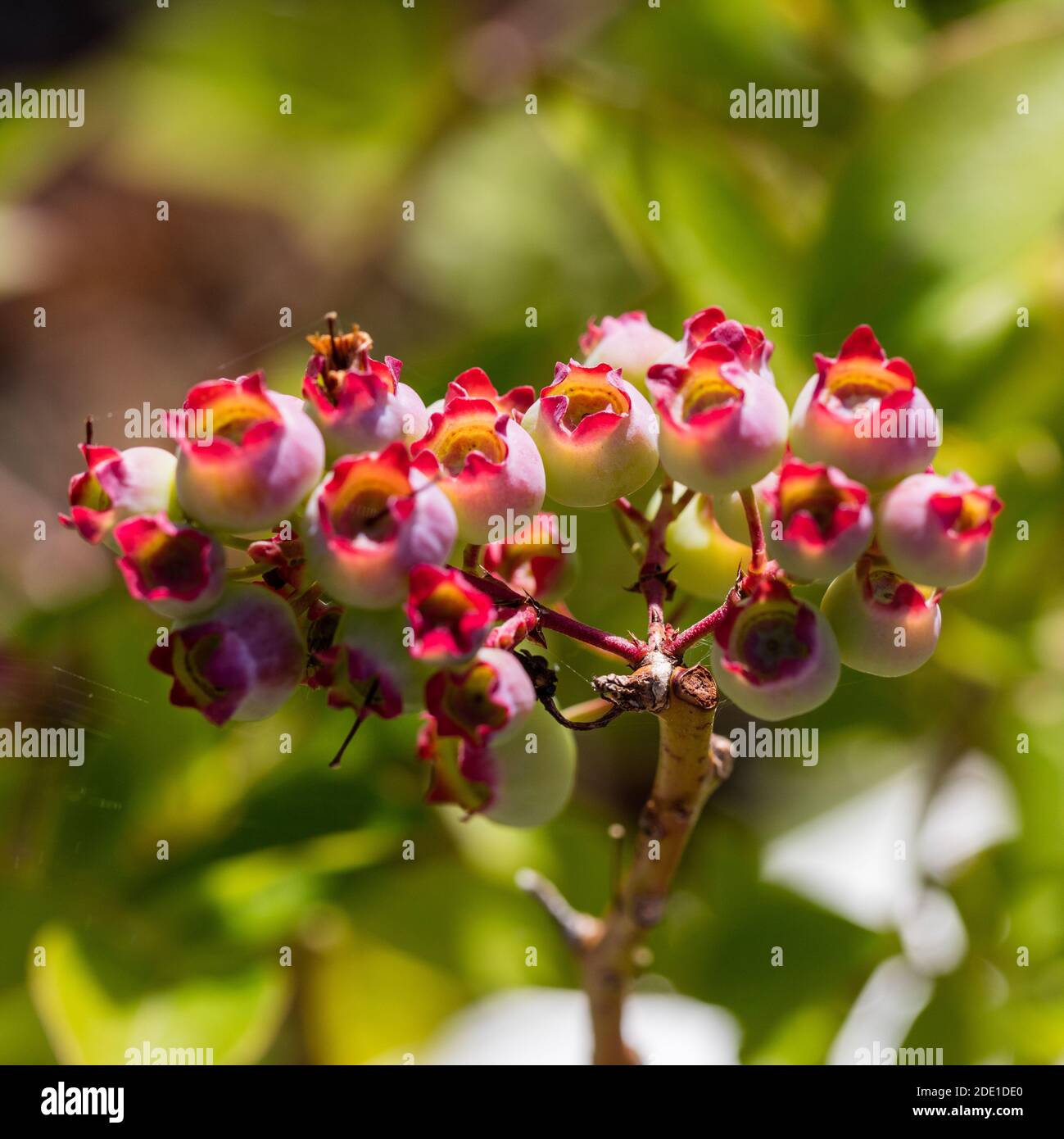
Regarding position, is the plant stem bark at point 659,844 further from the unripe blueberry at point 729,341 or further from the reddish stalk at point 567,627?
the unripe blueberry at point 729,341

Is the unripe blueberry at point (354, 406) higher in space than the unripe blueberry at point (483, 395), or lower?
lower

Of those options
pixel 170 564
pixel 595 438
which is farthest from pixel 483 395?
pixel 170 564

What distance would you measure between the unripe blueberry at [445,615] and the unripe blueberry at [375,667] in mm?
17

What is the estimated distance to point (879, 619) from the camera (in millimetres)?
483

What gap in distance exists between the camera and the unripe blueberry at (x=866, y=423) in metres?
0.47

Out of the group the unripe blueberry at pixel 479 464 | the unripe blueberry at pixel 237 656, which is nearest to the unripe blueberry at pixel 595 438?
Result: the unripe blueberry at pixel 479 464

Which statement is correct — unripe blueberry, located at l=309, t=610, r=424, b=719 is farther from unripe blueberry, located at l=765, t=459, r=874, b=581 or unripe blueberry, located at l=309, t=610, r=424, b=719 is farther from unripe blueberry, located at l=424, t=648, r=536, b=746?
unripe blueberry, located at l=765, t=459, r=874, b=581

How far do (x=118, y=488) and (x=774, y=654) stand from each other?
0.27 m

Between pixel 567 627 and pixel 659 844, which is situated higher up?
pixel 567 627

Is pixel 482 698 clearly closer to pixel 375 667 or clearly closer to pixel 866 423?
pixel 375 667

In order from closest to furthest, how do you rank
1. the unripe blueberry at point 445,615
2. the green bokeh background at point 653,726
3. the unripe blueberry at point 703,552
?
the unripe blueberry at point 445,615, the unripe blueberry at point 703,552, the green bokeh background at point 653,726

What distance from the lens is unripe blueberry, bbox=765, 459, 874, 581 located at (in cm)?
44

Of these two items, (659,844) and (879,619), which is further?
(659,844)

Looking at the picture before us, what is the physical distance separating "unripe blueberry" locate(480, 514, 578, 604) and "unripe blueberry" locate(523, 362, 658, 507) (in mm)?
60
